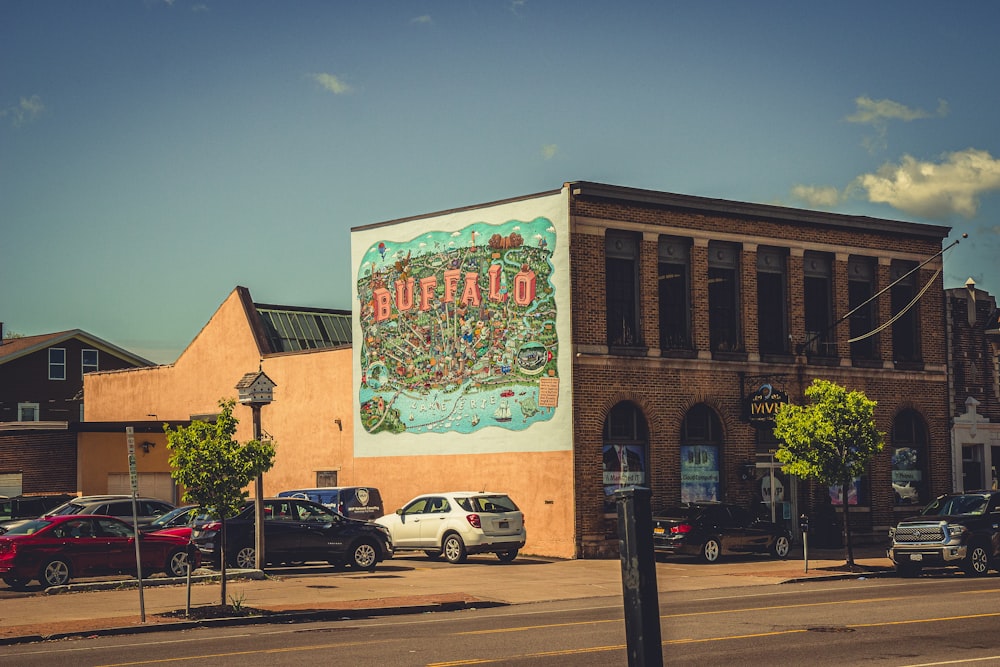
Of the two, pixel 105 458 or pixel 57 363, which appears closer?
pixel 105 458

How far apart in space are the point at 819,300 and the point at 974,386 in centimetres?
762

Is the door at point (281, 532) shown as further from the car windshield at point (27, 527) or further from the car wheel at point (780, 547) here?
the car wheel at point (780, 547)

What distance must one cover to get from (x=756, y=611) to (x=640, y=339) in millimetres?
15711

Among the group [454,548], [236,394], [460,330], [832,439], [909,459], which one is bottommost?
[454,548]

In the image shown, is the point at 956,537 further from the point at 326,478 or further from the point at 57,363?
the point at 57,363

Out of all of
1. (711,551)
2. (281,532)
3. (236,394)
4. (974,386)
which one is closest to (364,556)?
(281,532)

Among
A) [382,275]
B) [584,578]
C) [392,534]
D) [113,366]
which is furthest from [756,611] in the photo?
[113,366]

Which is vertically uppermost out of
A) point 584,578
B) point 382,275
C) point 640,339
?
point 382,275

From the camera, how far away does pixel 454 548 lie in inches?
1289

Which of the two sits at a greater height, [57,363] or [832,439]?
[57,363]

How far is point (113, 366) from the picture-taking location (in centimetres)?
7219

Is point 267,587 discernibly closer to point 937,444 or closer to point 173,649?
point 173,649

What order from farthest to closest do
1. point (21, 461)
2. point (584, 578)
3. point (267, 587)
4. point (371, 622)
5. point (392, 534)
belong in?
point (21, 461)
point (392, 534)
point (584, 578)
point (267, 587)
point (371, 622)

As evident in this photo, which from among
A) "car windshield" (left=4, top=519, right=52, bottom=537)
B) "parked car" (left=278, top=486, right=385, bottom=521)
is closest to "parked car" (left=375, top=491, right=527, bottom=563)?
"parked car" (left=278, top=486, right=385, bottom=521)
